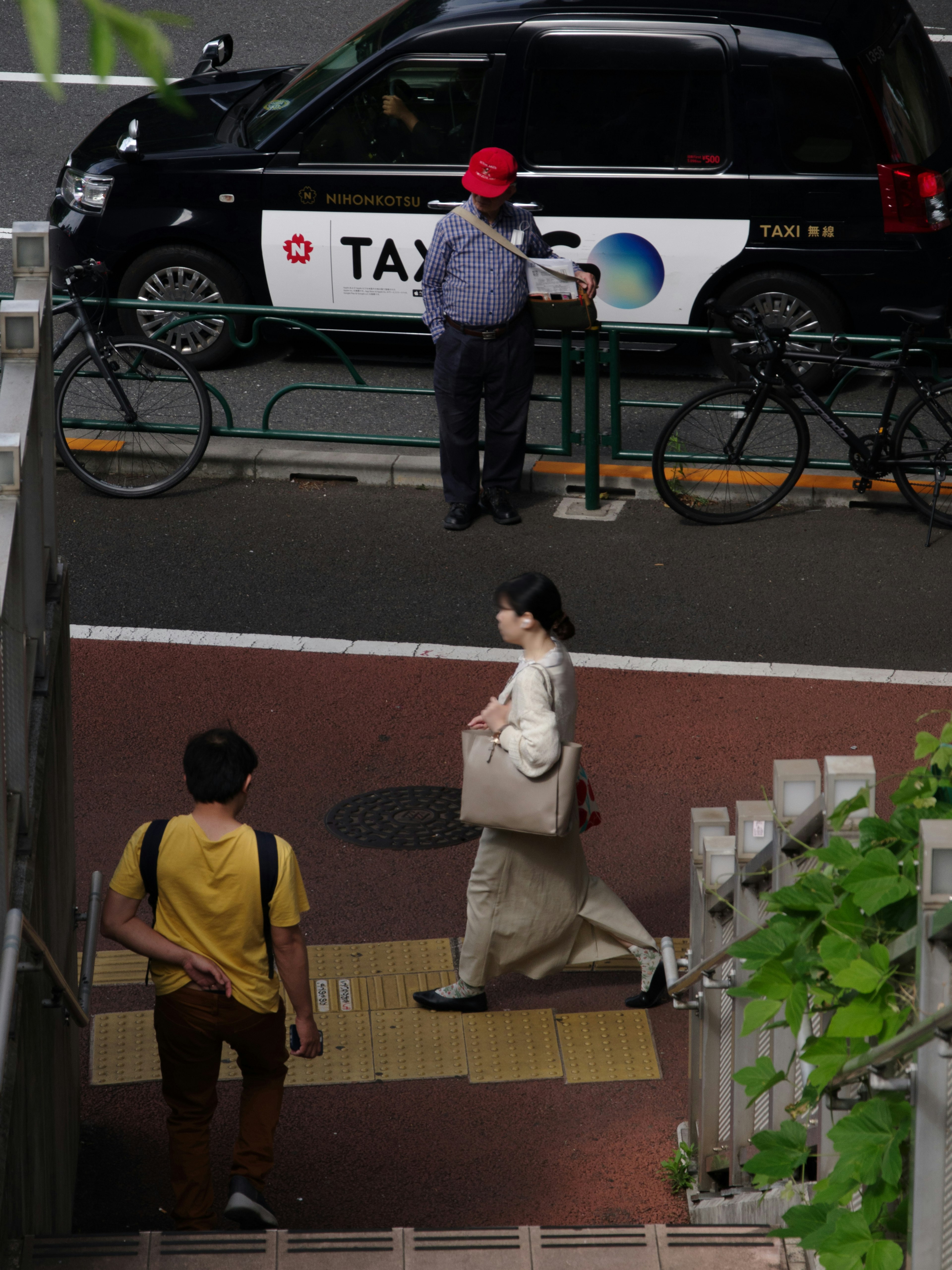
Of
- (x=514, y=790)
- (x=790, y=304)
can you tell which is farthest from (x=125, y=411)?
(x=514, y=790)

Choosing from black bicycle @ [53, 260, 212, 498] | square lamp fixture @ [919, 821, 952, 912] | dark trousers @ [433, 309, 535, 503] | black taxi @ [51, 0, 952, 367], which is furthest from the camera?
black taxi @ [51, 0, 952, 367]

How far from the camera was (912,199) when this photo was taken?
1040cm

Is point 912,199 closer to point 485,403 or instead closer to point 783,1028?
point 485,403

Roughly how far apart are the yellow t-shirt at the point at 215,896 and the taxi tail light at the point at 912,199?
7.54 m

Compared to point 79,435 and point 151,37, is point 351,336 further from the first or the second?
point 151,37

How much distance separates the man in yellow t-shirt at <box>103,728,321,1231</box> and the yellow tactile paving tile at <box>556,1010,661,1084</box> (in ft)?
4.29

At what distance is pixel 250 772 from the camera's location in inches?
171

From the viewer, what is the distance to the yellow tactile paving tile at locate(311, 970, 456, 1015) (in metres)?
5.90

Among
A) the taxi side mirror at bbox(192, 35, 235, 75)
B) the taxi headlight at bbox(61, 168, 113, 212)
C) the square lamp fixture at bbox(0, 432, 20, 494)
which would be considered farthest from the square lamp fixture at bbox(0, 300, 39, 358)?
the taxi side mirror at bbox(192, 35, 235, 75)

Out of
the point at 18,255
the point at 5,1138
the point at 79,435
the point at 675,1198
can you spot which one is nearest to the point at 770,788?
the point at 675,1198

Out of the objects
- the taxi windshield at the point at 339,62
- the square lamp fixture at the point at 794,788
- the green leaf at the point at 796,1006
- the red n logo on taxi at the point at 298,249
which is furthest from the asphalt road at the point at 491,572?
the green leaf at the point at 796,1006

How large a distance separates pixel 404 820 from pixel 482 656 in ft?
5.05

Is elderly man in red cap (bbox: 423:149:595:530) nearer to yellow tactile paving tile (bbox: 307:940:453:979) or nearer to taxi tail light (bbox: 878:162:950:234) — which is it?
taxi tail light (bbox: 878:162:950:234)

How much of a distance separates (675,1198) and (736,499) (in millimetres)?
5414
